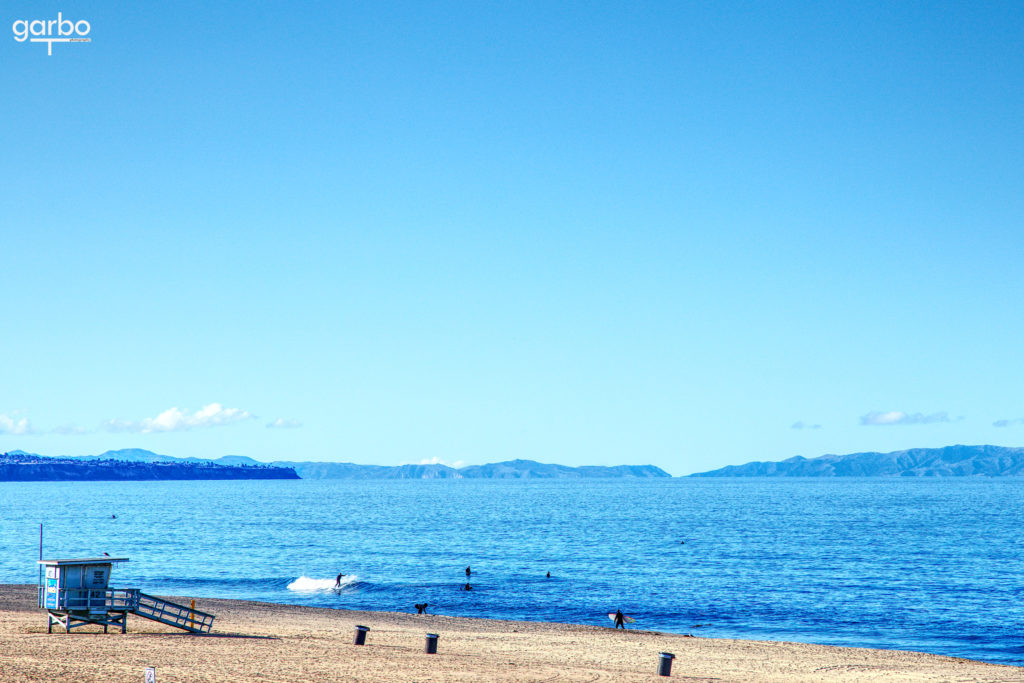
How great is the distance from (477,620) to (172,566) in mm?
43380

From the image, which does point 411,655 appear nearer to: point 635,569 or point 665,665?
point 665,665

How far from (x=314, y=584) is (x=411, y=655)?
39.3 meters

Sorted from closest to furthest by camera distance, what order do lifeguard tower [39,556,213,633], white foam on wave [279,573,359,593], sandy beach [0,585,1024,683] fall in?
sandy beach [0,585,1024,683] → lifeguard tower [39,556,213,633] → white foam on wave [279,573,359,593]

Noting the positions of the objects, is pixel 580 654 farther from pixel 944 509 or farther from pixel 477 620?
pixel 944 509

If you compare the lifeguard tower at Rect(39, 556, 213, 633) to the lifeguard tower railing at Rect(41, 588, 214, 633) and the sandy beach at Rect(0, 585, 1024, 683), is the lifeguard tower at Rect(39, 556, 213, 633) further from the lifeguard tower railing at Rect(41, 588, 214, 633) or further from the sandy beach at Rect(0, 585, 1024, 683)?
the sandy beach at Rect(0, 585, 1024, 683)

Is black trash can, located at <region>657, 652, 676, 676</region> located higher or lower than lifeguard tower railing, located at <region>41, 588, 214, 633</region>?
lower

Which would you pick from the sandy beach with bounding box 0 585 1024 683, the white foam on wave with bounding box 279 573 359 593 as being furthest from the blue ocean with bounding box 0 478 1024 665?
the sandy beach with bounding box 0 585 1024 683

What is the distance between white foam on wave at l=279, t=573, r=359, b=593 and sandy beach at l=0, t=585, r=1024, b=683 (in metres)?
16.5

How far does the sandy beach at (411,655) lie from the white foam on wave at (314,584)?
16522 millimetres

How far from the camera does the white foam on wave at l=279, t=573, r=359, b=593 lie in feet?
234

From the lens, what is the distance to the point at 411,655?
35.9m

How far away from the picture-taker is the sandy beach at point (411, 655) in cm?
2862

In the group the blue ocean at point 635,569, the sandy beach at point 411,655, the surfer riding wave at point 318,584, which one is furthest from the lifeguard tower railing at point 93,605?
the surfer riding wave at point 318,584

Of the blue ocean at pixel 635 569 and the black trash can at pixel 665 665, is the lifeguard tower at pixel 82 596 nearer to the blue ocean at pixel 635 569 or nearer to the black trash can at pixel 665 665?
the black trash can at pixel 665 665
